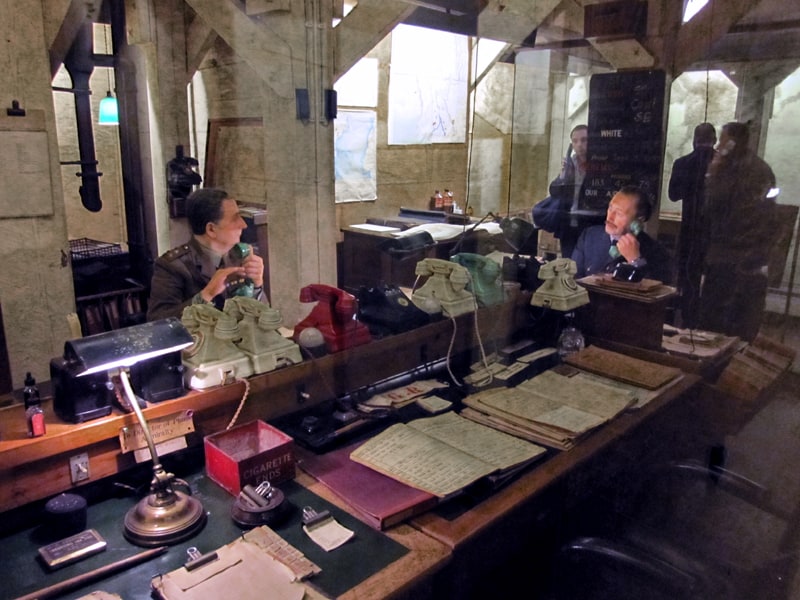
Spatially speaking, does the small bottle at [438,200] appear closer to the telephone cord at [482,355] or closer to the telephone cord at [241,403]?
the telephone cord at [482,355]

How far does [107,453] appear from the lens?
1.35m

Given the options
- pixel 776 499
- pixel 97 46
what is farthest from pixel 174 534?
pixel 97 46

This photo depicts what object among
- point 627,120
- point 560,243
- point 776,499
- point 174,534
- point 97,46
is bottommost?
point 776,499

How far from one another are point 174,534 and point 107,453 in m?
0.26

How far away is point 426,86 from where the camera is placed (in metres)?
4.70

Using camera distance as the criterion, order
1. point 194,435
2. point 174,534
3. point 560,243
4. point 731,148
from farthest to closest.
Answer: point 560,243 → point 731,148 → point 194,435 → point 174,534

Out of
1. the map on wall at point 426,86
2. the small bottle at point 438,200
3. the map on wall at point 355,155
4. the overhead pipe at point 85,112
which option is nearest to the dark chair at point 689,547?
the overhead pipe at point 85,112

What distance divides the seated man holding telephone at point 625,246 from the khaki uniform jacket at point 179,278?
129cm

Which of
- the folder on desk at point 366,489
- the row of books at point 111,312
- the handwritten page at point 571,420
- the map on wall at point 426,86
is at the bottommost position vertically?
the folder on desk at point 366,489

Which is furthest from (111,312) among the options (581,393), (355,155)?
(355,155)

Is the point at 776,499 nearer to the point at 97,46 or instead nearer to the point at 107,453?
the point at 107,453

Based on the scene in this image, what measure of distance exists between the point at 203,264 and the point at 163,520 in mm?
1003

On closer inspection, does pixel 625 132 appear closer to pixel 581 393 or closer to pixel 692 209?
pixel 692 209

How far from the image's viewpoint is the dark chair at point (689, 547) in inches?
56.5
